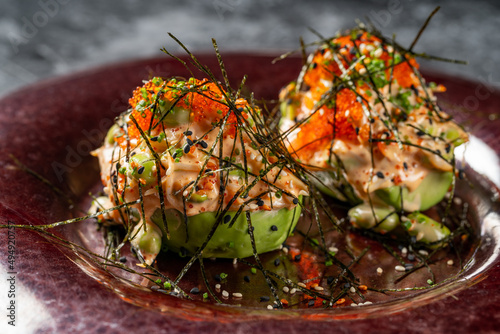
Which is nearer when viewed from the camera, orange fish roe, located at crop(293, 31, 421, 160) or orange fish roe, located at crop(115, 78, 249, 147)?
orange fish roe, located at crop(115, 78, 249, 147)

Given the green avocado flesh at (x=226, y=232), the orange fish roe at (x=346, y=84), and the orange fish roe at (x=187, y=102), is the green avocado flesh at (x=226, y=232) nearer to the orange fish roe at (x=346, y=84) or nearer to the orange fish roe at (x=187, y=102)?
the orange fish roe at (x=187, y=102)

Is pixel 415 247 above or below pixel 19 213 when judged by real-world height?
below

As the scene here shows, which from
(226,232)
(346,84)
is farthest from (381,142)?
(226,232)

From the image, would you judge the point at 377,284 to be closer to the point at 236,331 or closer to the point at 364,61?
the point at 236,331

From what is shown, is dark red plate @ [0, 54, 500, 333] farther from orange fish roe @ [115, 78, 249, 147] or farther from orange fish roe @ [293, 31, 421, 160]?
orange fish roe @ [293, 31, 421, 160]

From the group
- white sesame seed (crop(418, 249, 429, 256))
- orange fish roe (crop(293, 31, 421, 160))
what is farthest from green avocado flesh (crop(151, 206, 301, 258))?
white sesame seed (crop(418, 249, 429, 256))

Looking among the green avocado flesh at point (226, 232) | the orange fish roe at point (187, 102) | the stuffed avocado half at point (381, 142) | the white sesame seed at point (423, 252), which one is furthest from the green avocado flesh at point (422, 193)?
the orange fish roe at point (187, 102)

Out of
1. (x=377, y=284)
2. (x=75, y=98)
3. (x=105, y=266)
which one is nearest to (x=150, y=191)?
(x=105, y=266)
